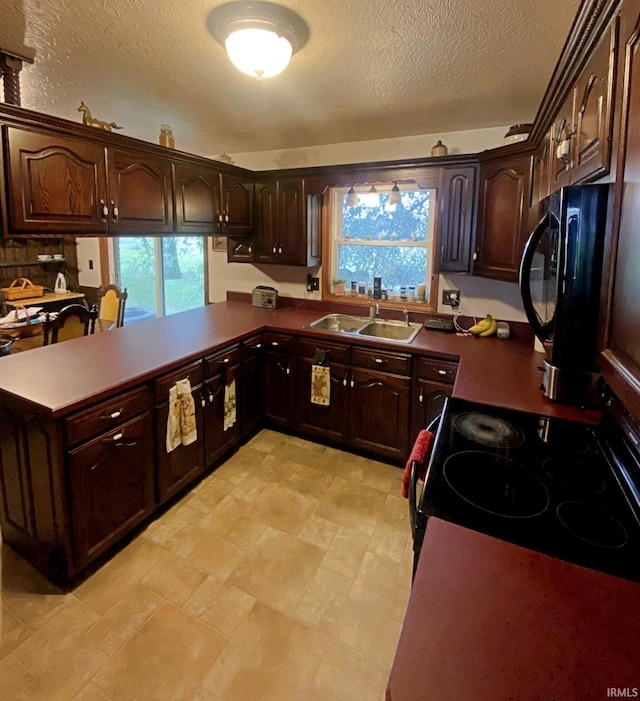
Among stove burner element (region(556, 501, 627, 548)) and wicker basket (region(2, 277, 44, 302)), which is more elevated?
wicker basket (region(2, 277, 44, 302))

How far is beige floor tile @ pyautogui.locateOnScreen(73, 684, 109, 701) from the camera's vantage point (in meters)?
1.44

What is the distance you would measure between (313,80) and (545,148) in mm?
1197

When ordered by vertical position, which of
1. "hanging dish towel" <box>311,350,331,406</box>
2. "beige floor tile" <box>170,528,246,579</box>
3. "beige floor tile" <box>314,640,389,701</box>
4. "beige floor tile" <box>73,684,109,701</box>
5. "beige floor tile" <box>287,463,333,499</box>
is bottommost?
"beige floor tile" <box>314,640,389,701</box>

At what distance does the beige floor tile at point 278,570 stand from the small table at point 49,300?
14.4 ft

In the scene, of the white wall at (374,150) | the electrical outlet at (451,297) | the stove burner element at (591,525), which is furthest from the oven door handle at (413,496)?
the white wall at (374,150)

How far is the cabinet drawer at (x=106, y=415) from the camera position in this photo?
175 centimetres

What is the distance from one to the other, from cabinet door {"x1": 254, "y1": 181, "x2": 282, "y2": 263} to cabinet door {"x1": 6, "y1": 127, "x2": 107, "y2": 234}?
54.4 inches

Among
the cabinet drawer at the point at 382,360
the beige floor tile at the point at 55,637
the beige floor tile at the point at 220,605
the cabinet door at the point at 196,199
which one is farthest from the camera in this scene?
the cabinet door at the point at 196,199

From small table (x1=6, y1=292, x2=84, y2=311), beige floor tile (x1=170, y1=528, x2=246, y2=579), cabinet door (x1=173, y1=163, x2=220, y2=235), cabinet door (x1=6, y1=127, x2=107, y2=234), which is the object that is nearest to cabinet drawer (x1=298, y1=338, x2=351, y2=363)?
cabinet door (x1=173, y1=163, x2=220, y2=235)

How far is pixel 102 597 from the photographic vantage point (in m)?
1.85

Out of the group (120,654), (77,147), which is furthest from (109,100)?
(120,654)

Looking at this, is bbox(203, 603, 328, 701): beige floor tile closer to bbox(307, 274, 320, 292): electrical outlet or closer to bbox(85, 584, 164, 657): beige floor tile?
bbox(85, 584, 164, 657): beige floor tile

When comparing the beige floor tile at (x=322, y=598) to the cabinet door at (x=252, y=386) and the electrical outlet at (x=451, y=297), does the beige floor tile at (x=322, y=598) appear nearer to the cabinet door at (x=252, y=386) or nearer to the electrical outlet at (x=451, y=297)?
the cabinet door at (x=252, y=386)

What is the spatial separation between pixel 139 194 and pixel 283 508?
2.09m
